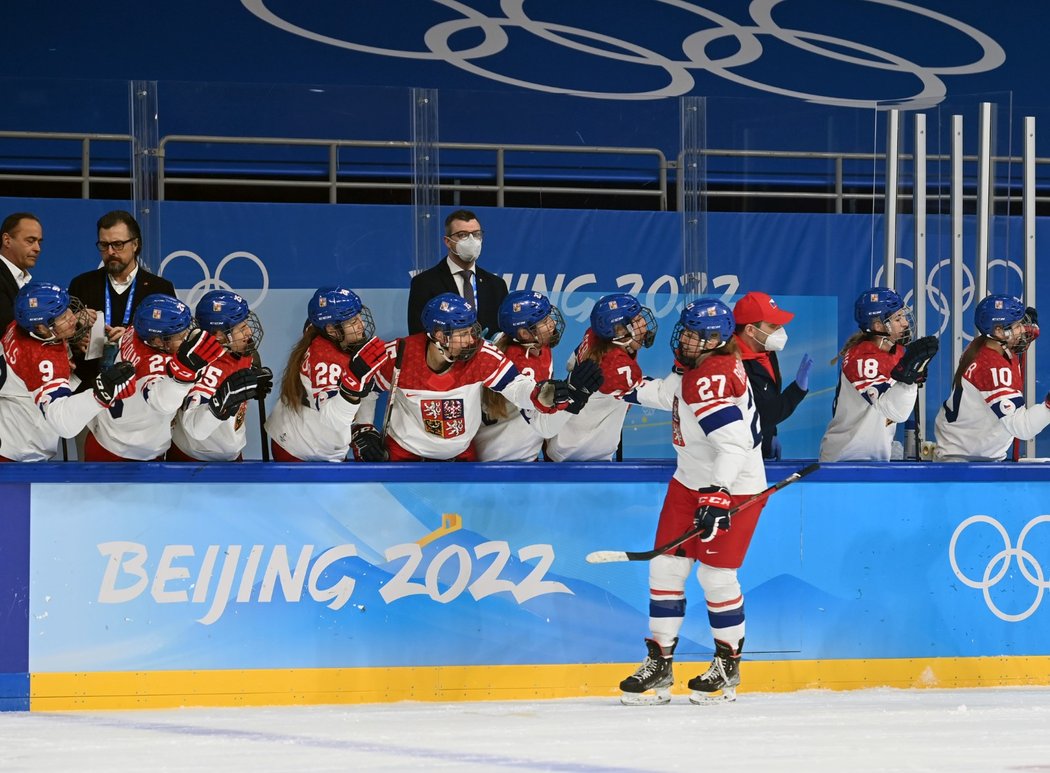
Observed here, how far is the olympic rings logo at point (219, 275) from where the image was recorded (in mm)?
6758

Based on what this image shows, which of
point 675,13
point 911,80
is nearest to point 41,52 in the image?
point 675,13

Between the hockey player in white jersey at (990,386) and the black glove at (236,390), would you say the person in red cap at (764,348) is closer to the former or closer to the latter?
the hockey player in white jersey at (990,386)

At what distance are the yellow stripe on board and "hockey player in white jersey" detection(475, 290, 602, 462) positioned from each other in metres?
0.89

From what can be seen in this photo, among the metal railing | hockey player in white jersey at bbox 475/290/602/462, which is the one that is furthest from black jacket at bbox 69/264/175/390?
hockey player in white jersey at bbox 475/290/602/462

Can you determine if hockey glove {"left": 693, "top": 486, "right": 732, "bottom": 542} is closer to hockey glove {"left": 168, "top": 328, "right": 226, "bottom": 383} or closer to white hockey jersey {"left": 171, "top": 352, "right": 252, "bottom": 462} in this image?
white hockey jersey {"left": 171, "top": 352, "right": 252, "bottom": 462}

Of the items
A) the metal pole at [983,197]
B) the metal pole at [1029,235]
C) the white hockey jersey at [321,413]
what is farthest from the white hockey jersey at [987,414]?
the white hockey jersey at [321,413]

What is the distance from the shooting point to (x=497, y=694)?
562 centimetres

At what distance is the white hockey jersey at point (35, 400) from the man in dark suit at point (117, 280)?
588 mm

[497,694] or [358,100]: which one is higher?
[358,100]

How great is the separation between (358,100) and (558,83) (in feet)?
11.6

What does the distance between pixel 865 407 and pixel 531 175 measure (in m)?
2.15

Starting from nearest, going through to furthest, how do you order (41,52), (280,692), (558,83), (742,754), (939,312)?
1. (742,754)
2. (280,692)
3. (939,312)
4. (41,52)
5. (558,83)

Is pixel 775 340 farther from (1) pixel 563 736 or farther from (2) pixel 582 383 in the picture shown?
(1) pixel 563 736

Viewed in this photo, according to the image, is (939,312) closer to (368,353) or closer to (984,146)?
(984,146)
